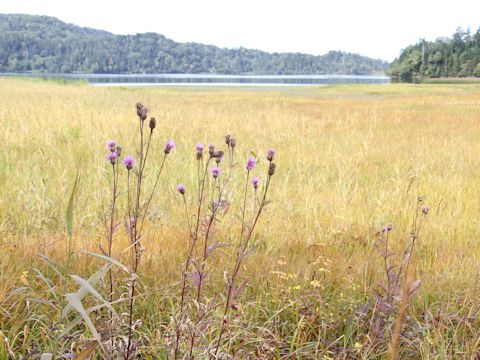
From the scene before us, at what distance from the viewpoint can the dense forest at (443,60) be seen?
105 m

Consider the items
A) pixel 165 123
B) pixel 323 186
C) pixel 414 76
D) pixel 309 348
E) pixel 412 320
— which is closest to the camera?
pixel 309 348

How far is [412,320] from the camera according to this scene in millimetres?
2287

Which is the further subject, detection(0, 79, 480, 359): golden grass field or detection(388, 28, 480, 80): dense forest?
detection(388, 28, 480, 80): dense forest

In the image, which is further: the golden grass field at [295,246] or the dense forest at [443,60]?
the dense forest at [443,60]

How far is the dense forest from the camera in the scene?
344 feet

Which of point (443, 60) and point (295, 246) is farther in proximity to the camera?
point (443, 60)

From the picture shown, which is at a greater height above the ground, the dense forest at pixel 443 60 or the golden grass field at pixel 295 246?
the dense forest at pixel 443 60

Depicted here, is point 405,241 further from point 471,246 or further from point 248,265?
point 248,265

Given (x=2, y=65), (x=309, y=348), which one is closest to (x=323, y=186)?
(x=309, y=348)

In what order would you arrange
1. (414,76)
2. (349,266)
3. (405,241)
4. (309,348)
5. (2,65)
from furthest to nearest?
1. (2,65)
2. (414,76)
3. (405,241)
4. (349,266)
5. (309,348)

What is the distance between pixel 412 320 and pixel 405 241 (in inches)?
51.7

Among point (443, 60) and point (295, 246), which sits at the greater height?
point (443, 60)

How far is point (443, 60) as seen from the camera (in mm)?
113125

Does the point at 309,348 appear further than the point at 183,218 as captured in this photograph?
No
